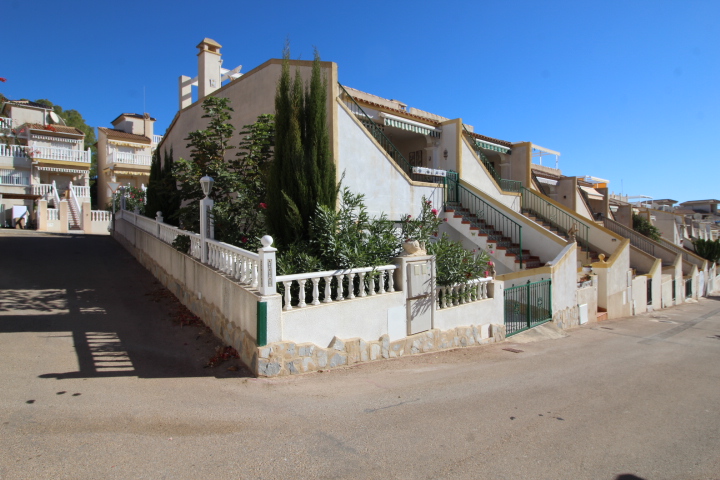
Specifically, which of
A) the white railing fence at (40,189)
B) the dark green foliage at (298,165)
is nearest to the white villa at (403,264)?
the dark green foliage at (298,165)

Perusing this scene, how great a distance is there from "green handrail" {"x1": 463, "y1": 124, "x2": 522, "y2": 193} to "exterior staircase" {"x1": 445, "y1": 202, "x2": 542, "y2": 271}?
3209 mm

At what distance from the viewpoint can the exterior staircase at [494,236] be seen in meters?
13.8

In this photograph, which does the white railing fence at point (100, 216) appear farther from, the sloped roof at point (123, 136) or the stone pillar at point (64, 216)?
the sloped roof at point (123, 136)

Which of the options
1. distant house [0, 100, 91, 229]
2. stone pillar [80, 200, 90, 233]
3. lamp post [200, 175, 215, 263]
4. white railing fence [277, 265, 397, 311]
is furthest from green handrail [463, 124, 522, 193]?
distant house [0, 100, 91, 229]

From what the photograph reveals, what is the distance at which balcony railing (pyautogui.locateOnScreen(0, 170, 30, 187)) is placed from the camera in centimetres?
3038

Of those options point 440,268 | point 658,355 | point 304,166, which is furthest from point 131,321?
point 658,355

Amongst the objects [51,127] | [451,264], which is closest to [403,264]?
[451,264]

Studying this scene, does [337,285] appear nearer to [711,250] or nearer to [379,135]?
[379,135]

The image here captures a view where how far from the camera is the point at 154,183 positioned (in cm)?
1515

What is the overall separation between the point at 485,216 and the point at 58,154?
110 feet

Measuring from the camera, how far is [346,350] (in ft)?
21.3

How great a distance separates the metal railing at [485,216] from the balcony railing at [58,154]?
31786 mm

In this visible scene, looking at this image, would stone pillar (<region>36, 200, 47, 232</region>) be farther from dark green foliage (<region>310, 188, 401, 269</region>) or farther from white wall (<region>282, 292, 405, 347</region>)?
white wall (<region>282, 292, 405, 347</region>)

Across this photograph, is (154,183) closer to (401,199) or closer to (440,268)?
(401,199)
